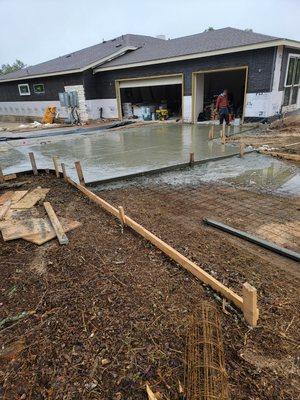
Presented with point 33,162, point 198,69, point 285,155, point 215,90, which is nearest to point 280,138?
point 285,155

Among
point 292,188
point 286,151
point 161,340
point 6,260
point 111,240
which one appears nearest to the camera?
point 161,340

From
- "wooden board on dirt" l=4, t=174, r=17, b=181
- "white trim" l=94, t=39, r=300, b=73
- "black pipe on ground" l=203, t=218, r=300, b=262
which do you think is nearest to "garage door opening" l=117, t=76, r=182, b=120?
"white trim" l=94, t=39, r=300, b=73

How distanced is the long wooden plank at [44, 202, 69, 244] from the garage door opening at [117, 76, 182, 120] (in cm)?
1356

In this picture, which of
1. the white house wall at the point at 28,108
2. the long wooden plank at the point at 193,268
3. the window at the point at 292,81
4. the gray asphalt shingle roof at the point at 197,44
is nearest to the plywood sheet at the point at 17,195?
the long wooden plank at the point at 193,268

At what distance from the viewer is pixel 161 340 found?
7.56ft

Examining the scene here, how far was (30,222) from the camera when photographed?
14.5ft

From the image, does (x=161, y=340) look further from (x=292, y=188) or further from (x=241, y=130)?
(x=241, y=130)

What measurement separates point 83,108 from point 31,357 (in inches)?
751

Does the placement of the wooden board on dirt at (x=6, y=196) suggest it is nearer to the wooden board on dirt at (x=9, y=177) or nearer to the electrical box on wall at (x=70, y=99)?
the wooden board on dirt at (x=9, y=177)

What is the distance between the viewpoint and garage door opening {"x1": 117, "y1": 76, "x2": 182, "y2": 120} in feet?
57.5

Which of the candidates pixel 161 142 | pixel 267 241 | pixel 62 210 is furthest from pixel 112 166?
pixel 267 241

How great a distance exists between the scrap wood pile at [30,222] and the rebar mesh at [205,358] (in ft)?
6.97

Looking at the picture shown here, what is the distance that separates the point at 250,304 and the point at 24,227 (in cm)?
331

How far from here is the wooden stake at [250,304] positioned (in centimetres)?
226
